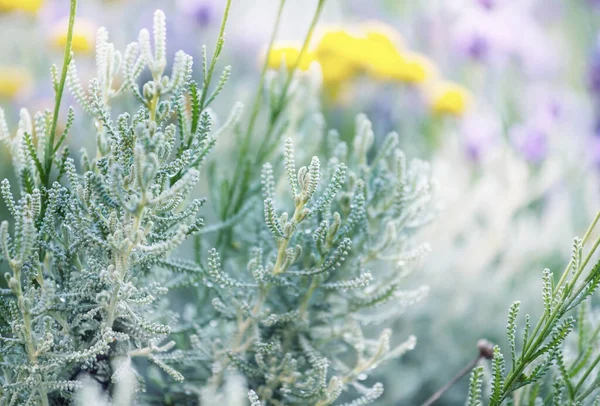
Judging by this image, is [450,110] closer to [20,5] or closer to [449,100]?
[449,100]

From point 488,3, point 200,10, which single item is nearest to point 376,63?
point 488,3

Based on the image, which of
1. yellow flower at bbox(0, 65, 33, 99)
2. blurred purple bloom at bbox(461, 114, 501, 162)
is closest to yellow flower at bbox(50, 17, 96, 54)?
yellow flower at bbox(0, 65, 33, 99)

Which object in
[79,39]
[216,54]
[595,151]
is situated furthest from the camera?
[79,39]

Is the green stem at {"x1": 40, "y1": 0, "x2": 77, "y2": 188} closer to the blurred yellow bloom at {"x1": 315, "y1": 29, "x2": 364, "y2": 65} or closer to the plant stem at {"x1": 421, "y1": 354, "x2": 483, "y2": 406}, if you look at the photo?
the plant stem at {"x1": 421, "y1": 354, "x2": 483, "y2": 406}

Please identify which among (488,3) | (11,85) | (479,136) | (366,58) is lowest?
(11,85)

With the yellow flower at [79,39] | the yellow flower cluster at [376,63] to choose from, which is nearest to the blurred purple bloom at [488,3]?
the yellow flower cluster at [376,63]

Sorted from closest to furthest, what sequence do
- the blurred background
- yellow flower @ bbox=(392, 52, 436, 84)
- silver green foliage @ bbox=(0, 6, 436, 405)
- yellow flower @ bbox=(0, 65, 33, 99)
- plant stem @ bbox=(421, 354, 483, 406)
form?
silver green foliage @ bbox=(0, 6, 436, 405)
plant stem @ bbox=(421, 354, 483, 406)
the blurred background
yellow flower @ bbox=(392, 52, 436, 84)
yellow flower @ bbox=(0, 65, 33, 99)

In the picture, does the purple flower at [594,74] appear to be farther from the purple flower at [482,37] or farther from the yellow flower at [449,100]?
the yellow flower at [449,100]

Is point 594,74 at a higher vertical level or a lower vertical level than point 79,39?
higher
